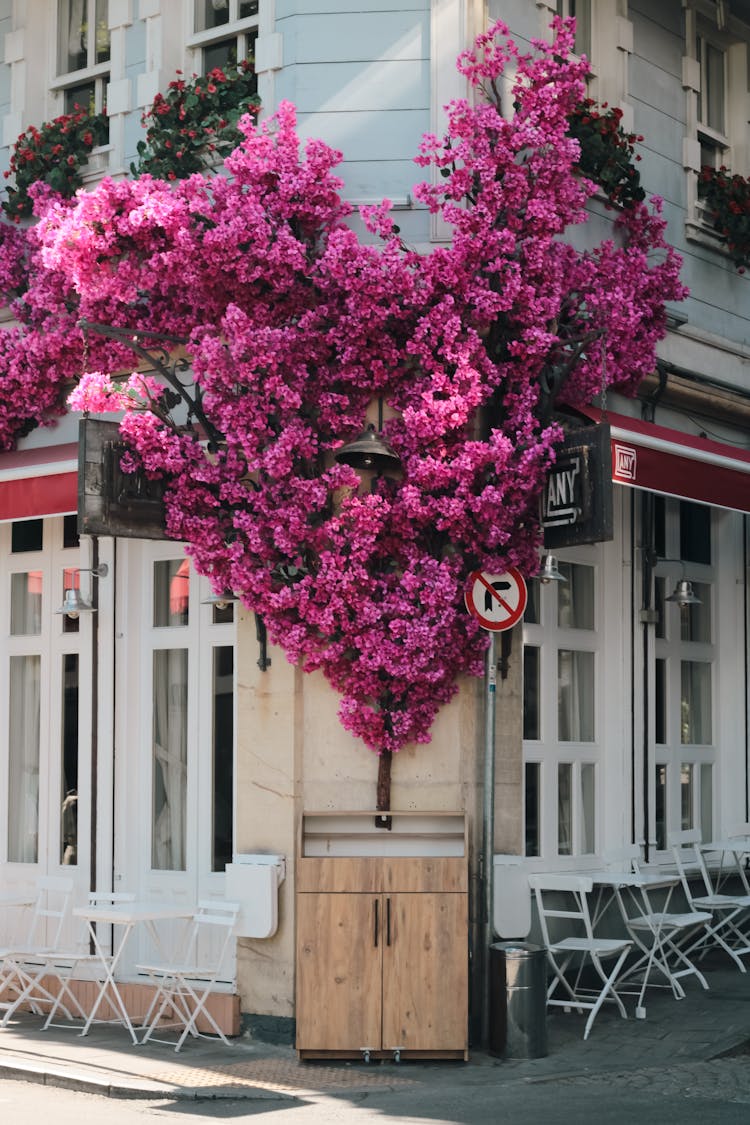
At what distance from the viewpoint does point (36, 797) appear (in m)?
12.5

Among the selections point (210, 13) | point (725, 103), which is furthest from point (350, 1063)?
point (725, 103)

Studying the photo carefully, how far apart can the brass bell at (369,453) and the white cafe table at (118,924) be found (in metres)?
2.99

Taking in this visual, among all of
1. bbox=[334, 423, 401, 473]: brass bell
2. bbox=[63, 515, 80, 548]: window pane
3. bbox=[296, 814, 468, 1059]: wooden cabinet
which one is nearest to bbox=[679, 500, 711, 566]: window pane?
bbox=[334, 423, 401, 473]: brass bell

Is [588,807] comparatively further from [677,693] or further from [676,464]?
[676,464]

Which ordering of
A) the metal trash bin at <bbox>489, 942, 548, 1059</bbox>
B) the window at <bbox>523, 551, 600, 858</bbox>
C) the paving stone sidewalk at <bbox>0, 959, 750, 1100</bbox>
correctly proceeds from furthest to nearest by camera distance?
the window at <bbox>523, 551, 600, 858</bbox> → the metal trash bin at <bbox>489, 942, 548, 1059</bbox> → the paving stone sidewalk at <bbox>0, 959, 750, 1100</bbox>

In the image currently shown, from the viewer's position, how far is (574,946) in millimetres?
10250

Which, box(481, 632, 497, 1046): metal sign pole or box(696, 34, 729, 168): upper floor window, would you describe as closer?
box(481, 632, 497, 1046): metal sign pole

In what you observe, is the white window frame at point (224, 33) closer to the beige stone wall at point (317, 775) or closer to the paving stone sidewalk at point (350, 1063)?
the beige stone wall at point (317, 775)

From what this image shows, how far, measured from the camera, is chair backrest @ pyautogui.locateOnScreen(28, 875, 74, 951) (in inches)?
452

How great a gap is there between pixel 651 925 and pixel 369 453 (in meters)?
3.56

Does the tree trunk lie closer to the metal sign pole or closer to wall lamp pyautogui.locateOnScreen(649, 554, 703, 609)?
the metal sign pole

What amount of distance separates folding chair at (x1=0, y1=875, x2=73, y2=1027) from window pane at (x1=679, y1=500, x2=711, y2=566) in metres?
5.38

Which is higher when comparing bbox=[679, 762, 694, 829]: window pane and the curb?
bbox=[679, 762, 694, 829]: window pane

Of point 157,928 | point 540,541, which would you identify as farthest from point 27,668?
point 540,541
